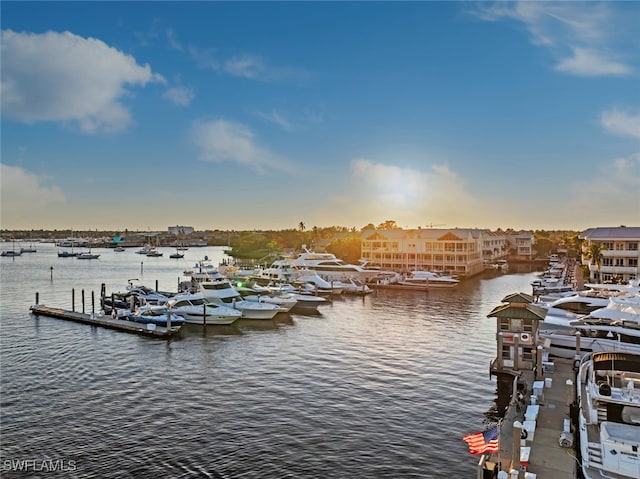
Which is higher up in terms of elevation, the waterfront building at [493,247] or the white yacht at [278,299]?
the waterfront building at [493,247]

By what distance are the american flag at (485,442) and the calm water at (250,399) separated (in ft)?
3.45

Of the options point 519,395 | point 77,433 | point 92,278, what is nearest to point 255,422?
point 77,433

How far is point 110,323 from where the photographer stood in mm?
41938

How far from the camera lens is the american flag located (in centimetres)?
1634

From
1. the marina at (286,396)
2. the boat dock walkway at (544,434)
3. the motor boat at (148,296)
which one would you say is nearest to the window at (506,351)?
the marina at (286,396)

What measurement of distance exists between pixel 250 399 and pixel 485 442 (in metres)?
12.4

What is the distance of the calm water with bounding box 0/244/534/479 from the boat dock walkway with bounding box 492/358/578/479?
7.28ft

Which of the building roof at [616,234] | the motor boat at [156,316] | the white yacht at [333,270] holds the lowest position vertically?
the motor boat at [156,316]

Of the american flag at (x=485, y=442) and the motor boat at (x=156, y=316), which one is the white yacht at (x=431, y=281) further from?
the american flag at (x=485, y=442)

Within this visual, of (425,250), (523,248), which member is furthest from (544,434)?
(523,248)

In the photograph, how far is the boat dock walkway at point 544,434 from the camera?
48.2 feet

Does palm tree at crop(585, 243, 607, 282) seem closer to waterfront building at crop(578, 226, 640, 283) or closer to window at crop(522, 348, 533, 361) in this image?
waterfront building at crop(578, 226, 640, 283)

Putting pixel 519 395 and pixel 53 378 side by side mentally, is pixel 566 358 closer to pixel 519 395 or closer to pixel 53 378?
pixel 519 395

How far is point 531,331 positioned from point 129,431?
2115 centimetres
